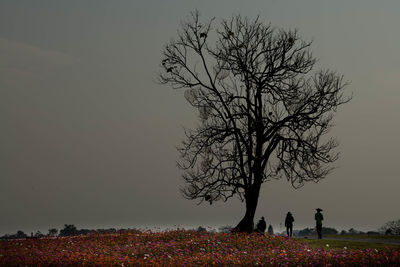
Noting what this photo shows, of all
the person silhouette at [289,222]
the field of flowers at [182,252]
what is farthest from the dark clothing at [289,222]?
the field of flowers at [182,252]

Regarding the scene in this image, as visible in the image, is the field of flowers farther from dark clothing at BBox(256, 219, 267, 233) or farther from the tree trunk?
dark clothing at BBox(256, 219, 267, 233)

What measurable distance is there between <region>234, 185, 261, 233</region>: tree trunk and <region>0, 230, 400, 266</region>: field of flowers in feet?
4.55

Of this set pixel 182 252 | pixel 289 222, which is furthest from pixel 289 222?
pixel 182 252

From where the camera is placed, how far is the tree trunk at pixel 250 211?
2992 centimetres

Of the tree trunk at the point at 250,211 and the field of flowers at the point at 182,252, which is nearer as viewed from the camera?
the field of flowers at the point at 182,252

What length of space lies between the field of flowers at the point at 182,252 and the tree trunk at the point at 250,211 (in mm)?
1387

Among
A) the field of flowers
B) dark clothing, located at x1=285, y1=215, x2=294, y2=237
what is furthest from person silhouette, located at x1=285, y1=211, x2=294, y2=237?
the field of flowers

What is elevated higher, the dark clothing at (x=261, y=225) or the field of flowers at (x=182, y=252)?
the dark clothing at (x=261, y=225)

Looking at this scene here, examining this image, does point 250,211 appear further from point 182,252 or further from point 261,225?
point 182,252

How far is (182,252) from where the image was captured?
73.5 feet

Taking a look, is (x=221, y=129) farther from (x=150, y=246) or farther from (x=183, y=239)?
(x=150, y=246)

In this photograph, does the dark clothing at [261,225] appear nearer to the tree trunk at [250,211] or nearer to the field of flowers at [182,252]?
the tree trunk at [250,211]

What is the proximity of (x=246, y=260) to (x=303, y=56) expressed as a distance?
1576cm

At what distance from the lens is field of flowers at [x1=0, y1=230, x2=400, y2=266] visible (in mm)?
18453
